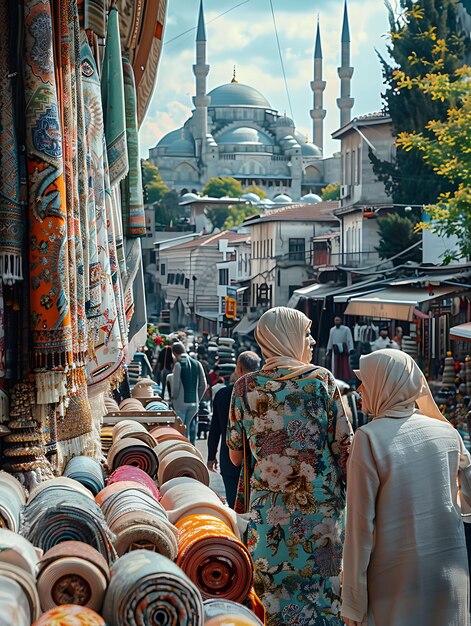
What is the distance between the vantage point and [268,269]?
180 ft

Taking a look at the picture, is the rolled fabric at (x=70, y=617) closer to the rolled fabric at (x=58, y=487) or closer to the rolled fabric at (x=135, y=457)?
the rolled fabric at (x=58, y=487)

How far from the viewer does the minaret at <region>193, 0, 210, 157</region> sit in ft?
391

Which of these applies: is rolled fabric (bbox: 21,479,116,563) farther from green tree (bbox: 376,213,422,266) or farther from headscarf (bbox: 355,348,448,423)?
green tree (bbox: 376,213,422,266)

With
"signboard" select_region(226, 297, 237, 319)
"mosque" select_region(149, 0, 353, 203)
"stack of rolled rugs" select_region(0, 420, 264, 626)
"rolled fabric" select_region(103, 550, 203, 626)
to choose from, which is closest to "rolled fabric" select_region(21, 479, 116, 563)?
"stack of rolled rugs" select_region(0, 420, 264, 626)

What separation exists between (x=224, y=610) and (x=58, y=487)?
684 millimetres

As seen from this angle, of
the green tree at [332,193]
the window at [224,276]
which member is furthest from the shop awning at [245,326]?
the green tree at [332,193]

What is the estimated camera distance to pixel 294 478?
3.96 metres

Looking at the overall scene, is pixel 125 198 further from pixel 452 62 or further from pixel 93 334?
pixel 452 62

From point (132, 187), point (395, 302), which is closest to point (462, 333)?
point (395, 302)

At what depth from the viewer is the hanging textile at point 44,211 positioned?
3102 mm

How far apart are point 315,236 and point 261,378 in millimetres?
51481

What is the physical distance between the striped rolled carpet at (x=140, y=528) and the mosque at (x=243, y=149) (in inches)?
4748

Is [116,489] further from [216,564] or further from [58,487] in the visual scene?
[216,564]

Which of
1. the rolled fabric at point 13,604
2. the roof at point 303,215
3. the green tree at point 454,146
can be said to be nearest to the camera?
the rolled fabric at point 13,604
